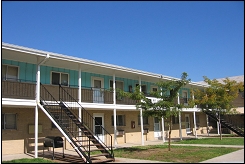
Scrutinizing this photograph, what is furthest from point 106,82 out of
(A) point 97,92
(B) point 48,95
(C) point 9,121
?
(C) point 9,121

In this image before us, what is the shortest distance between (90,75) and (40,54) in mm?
5754

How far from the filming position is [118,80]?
20797 mm

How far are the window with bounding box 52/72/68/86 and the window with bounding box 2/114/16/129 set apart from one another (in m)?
3.00

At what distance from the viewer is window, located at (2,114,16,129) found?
47.4ft

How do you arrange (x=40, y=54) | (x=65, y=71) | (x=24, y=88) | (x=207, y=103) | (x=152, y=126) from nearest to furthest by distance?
(x=40, y=54), (x=24, y=88), (x=65, y=71), (x=207, y=103), (x=152, y=126)

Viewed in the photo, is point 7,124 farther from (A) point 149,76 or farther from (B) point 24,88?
(A) point 149,76

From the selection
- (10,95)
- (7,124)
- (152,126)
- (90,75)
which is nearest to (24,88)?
(10,95)

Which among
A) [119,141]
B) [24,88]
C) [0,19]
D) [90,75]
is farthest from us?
[119,141]

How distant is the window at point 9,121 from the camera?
14.5 meters

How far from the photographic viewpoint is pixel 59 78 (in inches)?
666

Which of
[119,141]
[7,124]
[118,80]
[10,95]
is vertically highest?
[118,80]

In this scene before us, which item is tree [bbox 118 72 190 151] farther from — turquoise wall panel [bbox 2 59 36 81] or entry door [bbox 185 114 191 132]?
entry door [bbox 185 114 191 132]

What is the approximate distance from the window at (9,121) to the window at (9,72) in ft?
6.18

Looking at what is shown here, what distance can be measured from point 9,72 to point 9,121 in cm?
246
